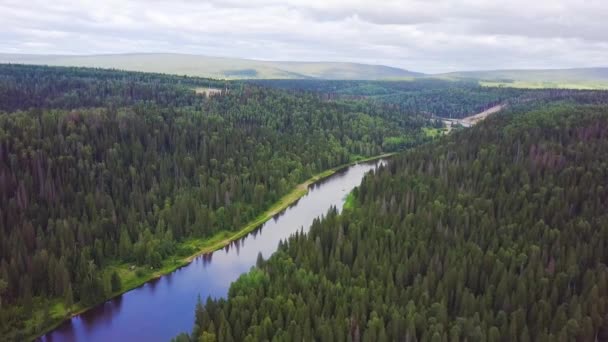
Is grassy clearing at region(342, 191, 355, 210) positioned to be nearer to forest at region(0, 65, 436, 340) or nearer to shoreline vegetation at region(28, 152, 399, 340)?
shoreline vegetation at region(28, 152, 399, 340)

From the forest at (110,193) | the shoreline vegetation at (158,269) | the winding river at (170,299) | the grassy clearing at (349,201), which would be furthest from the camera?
the grassy clearing at (349,201)

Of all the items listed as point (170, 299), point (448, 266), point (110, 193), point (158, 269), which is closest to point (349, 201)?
point (448, 266)

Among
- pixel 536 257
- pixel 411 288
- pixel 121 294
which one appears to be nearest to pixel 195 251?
pixel 121 294

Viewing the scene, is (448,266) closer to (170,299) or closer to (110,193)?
(170,299)

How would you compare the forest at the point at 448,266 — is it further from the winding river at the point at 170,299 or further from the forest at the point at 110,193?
the forest at the point at 110,193

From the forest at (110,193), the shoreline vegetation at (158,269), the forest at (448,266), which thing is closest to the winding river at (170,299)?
the shoreline vegetation at (158,269)
